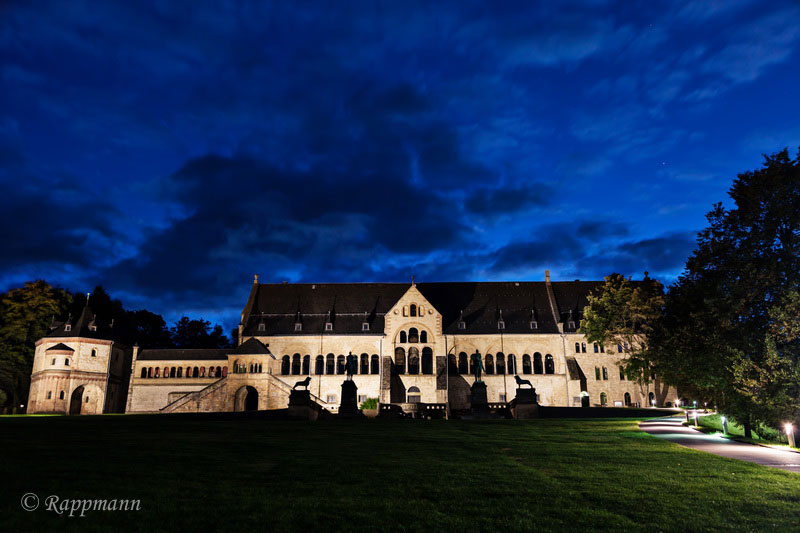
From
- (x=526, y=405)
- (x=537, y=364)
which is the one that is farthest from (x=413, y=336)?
(x=526, y=405)

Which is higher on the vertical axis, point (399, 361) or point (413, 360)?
point (413, 360)

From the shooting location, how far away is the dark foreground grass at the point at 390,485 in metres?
9.17

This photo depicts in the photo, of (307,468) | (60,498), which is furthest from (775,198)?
(60,498)

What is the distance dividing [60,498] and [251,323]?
5711 cm

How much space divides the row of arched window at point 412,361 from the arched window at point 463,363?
330 centimetres

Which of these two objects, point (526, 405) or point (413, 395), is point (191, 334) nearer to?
point (413, 395)

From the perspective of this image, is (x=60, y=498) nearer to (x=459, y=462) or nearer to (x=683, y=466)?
(x=459, y=462)

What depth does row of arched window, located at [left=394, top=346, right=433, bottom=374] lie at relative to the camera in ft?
206

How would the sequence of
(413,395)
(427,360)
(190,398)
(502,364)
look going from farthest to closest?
(427,360), (502,364), (413,395), (190,398)

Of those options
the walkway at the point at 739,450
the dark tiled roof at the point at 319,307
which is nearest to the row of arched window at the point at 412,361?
the dark tiled roof at the point at 319,307

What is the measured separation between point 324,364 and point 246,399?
Result: 9406mm

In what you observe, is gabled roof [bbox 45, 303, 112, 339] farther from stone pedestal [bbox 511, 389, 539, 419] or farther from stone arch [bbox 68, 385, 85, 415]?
stone pedestal [bbox 511, 389, 539, 419]

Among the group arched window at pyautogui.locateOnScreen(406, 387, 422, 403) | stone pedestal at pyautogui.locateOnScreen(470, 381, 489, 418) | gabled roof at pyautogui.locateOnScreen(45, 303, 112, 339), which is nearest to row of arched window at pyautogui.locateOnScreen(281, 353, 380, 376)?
arched window at pyautogui.locateOnScreen(406, 387, 422, 403)

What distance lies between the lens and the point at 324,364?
63406mm
